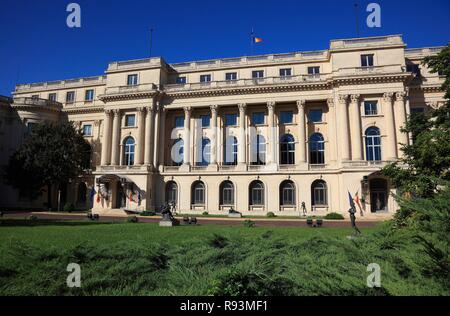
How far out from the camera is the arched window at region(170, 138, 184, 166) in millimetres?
A: 48219

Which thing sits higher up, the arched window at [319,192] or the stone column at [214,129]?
the stone column at [214,129]

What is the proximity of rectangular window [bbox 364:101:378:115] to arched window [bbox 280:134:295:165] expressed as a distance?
36.9ft

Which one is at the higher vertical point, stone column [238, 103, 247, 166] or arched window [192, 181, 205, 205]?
stone column [238, 103, 247, 166]

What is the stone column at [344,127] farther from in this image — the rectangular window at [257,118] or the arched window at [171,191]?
the arched window at [171,191]

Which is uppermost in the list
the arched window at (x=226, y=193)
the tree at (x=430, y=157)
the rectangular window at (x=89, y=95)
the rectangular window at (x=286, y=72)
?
the rectangular window at (x=286, y=72)

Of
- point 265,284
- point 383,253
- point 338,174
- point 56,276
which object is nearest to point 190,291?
point 265,284

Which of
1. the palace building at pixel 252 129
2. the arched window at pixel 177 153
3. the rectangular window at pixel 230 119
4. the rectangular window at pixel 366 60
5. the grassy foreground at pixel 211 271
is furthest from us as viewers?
the arched window at pixel 177 153

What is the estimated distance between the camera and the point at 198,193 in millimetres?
46094

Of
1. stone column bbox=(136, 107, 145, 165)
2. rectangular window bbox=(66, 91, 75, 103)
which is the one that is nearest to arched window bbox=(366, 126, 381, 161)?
stone column bbox=(136, 107, 145, 165)

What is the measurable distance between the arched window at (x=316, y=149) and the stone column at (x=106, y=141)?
33.6 m

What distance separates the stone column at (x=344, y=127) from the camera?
40156mm

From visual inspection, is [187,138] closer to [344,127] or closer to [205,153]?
[205,153]

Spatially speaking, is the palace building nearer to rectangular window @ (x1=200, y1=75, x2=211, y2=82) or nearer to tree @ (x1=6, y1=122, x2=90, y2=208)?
rectangular window @ (x1=200, y1=75, x2=211, y2=82)

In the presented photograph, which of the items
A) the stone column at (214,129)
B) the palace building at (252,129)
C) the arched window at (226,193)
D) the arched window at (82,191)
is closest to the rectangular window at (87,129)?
the palace building at (252,129)
